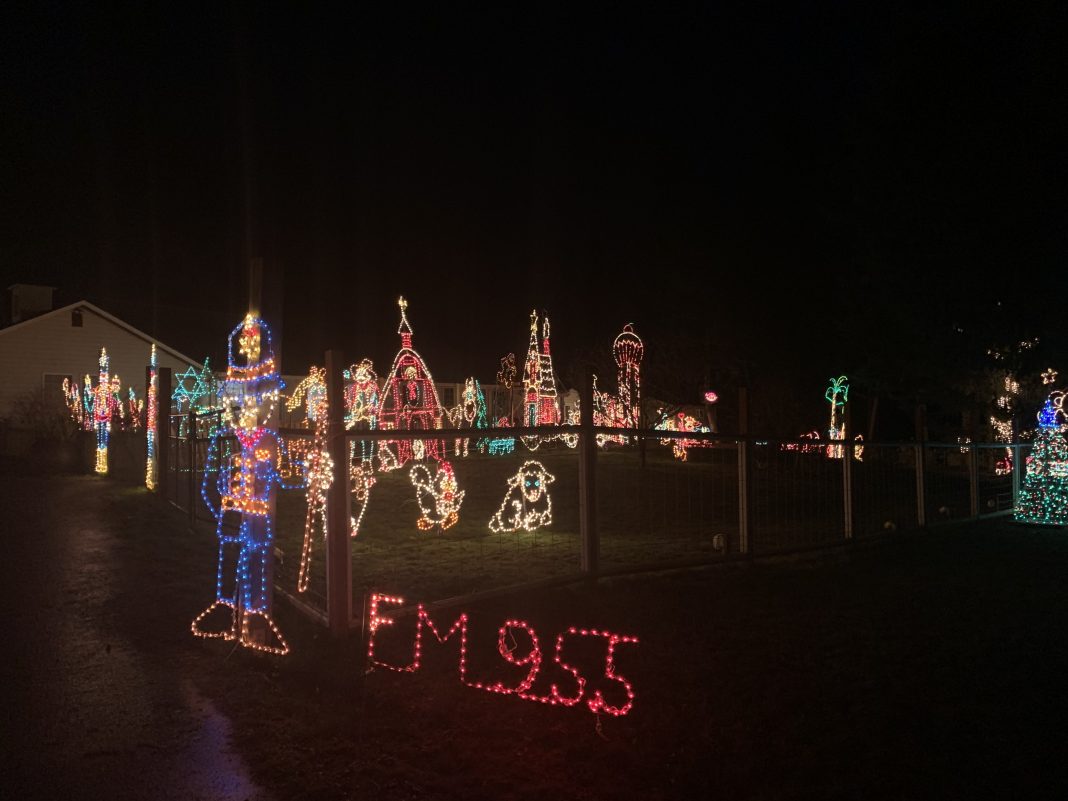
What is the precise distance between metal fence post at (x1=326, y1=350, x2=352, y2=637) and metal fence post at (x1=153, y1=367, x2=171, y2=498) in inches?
360

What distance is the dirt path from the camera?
11.6 feet

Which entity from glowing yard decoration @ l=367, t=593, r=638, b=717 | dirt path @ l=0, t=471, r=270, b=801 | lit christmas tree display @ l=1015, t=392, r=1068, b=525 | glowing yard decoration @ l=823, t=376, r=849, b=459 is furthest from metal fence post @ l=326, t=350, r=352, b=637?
glowing yard decoration @ l=823, t=376, r=849, b=459

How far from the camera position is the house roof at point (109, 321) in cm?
A: 2592

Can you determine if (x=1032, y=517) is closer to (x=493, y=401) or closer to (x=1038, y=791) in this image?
(x=1038, y=791)

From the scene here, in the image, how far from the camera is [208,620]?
6055 millimetres

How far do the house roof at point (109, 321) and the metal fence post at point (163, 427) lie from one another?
504 inches

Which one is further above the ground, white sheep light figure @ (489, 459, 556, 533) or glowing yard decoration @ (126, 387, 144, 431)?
glowing yard decoration @ (126, 387, 144, 431)

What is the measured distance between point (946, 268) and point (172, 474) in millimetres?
15287

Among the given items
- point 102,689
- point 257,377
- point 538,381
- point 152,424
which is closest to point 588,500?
point 257,377

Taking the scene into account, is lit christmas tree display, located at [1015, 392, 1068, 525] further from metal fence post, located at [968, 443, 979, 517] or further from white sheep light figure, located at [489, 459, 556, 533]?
white sheep light figure, located at [489, 459, 556, 533]

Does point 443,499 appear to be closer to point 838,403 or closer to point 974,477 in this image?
point 974,477

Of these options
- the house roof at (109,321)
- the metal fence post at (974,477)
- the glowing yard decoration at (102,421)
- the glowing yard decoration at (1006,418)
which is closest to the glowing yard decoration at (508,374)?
the house roof at (109,321)

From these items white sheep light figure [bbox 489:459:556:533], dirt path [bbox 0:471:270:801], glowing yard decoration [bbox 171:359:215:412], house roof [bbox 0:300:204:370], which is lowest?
dirt path [bbox 0:471:270:801]

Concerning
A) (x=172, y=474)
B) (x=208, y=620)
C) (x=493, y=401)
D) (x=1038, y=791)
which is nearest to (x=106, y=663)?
(x=208, y=620)
